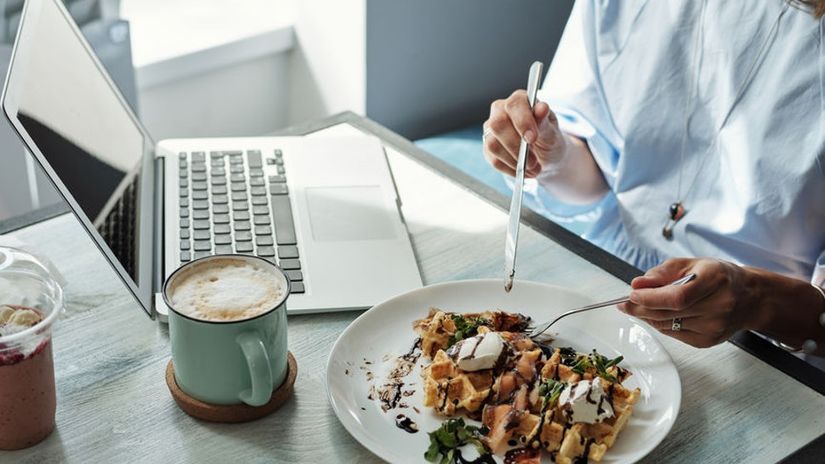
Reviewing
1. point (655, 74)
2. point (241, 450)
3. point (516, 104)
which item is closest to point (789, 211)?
point (655, 74)

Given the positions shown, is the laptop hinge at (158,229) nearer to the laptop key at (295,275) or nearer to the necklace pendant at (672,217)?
the laptop key at (295,275)

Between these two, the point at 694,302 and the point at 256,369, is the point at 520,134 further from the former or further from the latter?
the point at 256,369

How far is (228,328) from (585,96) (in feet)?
2.77

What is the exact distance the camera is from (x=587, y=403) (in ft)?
2.59

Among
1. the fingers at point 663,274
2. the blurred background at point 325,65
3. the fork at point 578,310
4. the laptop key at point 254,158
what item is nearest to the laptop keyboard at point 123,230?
the laptop key at point 254,158

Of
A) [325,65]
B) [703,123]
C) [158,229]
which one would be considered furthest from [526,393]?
[325,65]

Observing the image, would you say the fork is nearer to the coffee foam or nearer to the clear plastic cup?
the coffee foam

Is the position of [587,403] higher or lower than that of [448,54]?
higher

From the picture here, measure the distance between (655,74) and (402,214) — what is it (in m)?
0.47

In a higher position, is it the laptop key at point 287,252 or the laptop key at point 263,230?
the laptop key at point 263,230

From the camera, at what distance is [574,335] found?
0.96m

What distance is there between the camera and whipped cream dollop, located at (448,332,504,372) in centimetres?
85

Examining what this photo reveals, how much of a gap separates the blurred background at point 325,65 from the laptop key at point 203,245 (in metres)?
1.08

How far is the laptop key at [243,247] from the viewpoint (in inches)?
42.8
